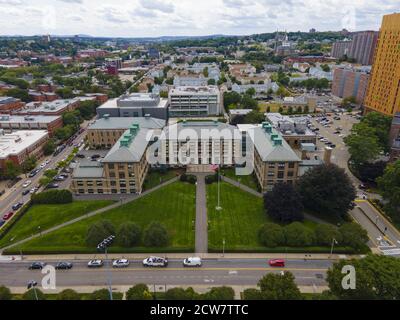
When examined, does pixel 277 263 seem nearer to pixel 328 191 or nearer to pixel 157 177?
pixel 328 191

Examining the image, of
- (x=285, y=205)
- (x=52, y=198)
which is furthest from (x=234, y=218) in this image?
(x=52, y=198)

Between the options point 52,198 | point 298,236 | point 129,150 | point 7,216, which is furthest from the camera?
point 129,150

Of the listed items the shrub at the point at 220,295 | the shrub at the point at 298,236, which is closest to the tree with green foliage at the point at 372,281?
the shrub at the point at 298,236

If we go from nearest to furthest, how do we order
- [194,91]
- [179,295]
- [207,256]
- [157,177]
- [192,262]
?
[179,295] → [192,262] → [207,256] → [157,177] → [194,91]

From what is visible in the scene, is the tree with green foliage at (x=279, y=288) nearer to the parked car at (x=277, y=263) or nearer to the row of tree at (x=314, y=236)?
the parked car at (x=277, y=263)

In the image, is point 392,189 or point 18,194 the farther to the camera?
point 18,194

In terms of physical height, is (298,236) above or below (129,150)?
below

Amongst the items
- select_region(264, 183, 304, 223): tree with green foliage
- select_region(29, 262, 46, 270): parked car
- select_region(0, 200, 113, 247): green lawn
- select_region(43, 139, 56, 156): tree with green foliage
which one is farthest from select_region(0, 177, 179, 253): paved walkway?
select_region(43, 139, 56, 156): tree with green foliage

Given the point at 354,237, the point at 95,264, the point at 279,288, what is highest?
the point at 279,288

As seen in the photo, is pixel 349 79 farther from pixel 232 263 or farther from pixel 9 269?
pixel 9 269
